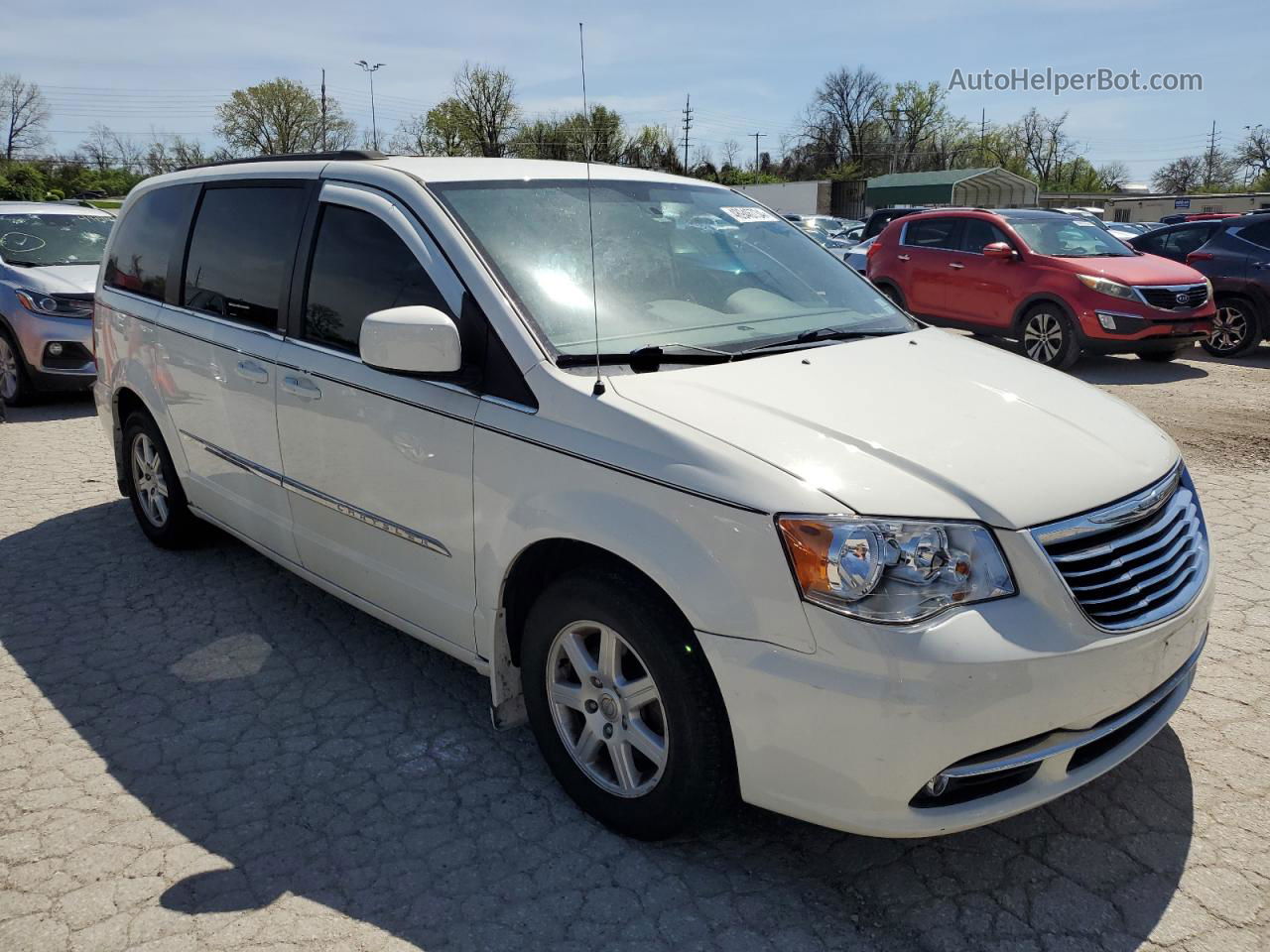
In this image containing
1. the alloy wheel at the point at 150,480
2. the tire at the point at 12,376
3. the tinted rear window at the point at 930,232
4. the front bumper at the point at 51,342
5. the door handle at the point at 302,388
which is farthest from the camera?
the tinted rear window at the point at 930,232

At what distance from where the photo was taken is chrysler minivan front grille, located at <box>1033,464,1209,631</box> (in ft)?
7.99

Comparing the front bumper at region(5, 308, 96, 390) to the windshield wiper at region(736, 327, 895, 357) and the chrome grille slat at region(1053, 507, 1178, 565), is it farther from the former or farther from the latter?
the chrome grille slat at region(1053, 507, 1178, 565)

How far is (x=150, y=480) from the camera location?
5.22 m

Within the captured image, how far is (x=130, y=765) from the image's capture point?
333cm

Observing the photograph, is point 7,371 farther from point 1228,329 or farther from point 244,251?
point 1228,329

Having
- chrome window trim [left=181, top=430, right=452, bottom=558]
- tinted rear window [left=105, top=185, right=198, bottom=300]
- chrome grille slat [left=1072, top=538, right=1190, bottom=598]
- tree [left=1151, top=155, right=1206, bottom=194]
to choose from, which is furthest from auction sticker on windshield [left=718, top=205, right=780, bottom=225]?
tree [left=1151, top=155, right=1206, bottom=194]

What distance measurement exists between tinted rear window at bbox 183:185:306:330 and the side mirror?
3.58 ft

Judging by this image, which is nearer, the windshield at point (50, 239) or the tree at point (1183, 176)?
the windshield at point (50, 239)

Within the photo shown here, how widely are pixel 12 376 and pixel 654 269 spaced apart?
803cm

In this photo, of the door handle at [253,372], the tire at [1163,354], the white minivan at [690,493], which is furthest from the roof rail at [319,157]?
the tire at [1163,354]

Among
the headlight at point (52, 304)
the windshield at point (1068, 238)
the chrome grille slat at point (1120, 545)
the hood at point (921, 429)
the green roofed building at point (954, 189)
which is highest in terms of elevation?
the green roofed building at point (954, 189)

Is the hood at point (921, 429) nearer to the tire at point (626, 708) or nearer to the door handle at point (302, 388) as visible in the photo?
the tire at point (626, 708)

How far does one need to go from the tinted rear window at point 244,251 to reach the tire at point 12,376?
18.2ft

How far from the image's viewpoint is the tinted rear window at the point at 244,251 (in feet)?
12.8
